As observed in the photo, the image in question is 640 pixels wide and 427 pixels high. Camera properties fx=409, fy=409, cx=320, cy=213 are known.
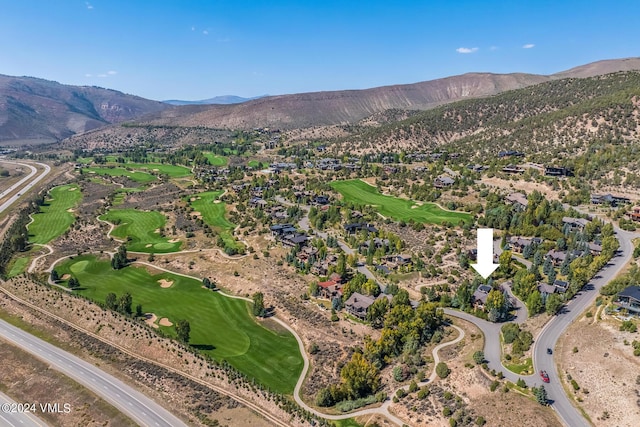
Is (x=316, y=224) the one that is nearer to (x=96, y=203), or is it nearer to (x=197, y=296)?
(x=197, y=296)

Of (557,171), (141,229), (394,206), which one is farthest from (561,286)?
(141,229)

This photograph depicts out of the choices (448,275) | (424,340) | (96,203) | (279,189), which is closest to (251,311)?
(424,340)

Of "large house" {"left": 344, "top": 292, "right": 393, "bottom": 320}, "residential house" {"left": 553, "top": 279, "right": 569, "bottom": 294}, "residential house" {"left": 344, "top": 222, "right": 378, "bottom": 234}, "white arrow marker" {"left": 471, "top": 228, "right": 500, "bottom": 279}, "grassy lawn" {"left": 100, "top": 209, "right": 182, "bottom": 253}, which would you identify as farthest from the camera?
"grassy lawn" {"left": 100, "top": 209, "right": 182, "bottom": 253}

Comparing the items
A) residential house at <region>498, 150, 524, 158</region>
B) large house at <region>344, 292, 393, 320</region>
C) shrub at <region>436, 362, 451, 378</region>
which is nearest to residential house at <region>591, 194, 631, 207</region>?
residential house at <region>498, 150, 524, 158</region>

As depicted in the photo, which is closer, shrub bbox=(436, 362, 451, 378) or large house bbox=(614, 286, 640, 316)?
shrub bbox=(436, 362, 451, 378)

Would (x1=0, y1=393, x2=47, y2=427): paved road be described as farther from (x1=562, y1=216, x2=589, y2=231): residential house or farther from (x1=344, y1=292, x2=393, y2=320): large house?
(x1=562, y1=216, x2=589, y2=231): residential house

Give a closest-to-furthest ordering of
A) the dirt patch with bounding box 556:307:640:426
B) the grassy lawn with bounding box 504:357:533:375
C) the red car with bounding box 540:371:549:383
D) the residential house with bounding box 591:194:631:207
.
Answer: the dirt patch with bounding box 556:307:640:426, the red car with bounding box 540:371:549:383, the grassy lawn with bounding box 504:357:533:375, the residential house with bounding box 591:194:631:207

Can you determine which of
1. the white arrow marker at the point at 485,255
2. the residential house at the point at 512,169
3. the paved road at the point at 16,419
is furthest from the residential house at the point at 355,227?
the paved road at the point at 16,419
